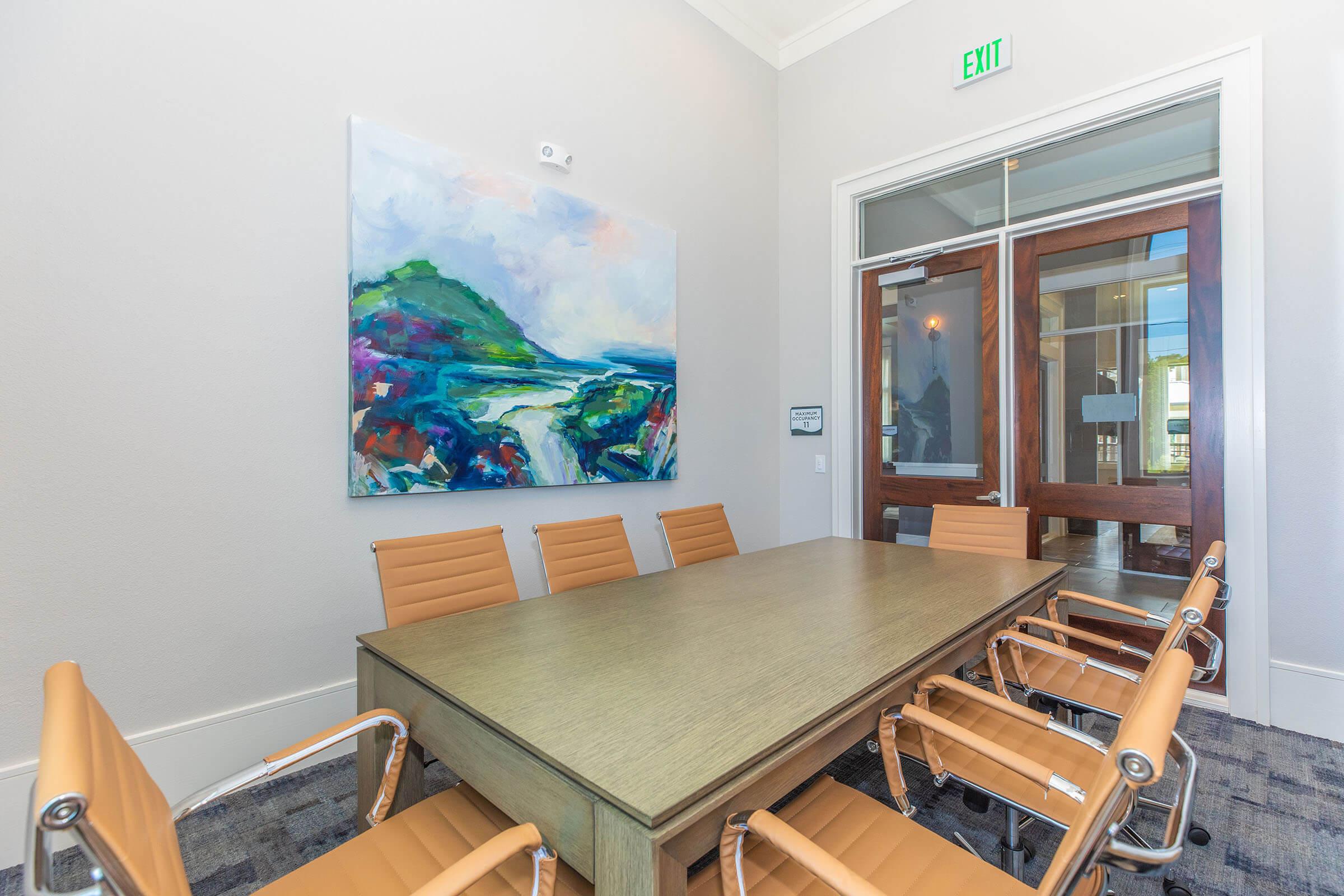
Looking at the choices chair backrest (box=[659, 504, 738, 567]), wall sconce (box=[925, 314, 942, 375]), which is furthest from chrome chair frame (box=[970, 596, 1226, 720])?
wall sconce (box=[925, 314, 942, 375])

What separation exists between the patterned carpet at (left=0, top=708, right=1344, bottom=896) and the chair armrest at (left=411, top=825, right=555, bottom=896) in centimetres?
136

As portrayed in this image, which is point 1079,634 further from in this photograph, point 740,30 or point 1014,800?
point 740,30

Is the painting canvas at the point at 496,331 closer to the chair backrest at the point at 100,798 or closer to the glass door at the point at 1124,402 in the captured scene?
the chair backrest at the point at 100,798

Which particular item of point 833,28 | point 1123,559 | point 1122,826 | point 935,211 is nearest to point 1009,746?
point 1122,826

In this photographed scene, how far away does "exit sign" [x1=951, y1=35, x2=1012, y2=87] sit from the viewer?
138 inches

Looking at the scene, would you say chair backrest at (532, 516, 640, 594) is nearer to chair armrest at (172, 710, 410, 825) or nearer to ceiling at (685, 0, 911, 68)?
chair armrest at (172, 710, 410, 825)

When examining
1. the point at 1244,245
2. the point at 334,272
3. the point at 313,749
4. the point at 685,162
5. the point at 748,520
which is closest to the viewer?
the point at 313,749

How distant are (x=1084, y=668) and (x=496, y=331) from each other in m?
2.80

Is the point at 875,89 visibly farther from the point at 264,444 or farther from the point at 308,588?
the point at 308,588

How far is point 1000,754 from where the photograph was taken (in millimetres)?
1148

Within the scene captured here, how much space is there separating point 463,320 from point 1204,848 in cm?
335

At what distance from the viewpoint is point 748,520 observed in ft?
14.3

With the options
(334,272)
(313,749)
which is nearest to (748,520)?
(334,272)

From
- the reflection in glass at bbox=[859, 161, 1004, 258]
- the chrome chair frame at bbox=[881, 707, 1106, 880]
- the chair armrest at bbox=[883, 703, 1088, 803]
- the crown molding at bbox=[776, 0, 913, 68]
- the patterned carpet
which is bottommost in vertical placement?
the patterned carpet
